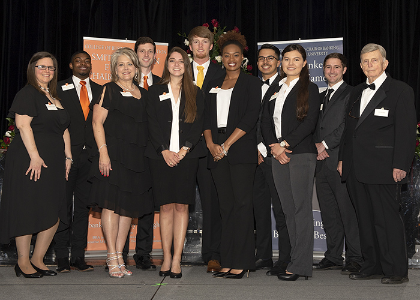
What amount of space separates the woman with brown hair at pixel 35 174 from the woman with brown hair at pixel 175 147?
2.65ft

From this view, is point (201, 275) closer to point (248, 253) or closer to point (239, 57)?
point (248, 253)

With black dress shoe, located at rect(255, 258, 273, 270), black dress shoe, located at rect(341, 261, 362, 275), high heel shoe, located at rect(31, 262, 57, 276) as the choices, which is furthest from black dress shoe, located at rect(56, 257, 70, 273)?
black dress shoe, located at rect(341, 261, 362, 275)

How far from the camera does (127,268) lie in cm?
392

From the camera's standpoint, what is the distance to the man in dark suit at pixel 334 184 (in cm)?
394

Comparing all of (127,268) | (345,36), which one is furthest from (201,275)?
(345,36)

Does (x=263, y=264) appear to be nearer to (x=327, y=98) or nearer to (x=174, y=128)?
(x=174, y=128)

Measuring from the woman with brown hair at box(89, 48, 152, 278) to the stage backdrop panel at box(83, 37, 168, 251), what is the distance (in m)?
1.04

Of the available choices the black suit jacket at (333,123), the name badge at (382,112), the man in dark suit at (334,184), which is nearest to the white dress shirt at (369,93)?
the name badge at (382,112)

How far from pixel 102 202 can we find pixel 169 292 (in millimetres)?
886

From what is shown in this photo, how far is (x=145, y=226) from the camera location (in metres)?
4.13

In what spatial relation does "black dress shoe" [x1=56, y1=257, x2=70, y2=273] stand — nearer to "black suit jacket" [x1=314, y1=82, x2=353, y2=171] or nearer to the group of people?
the group of people

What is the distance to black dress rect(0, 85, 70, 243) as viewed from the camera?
3570 mm

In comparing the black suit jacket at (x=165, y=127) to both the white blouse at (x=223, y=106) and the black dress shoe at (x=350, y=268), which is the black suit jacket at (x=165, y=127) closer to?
the white blouse at (x=223, y=106)

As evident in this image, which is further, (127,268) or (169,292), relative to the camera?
(127,268)
